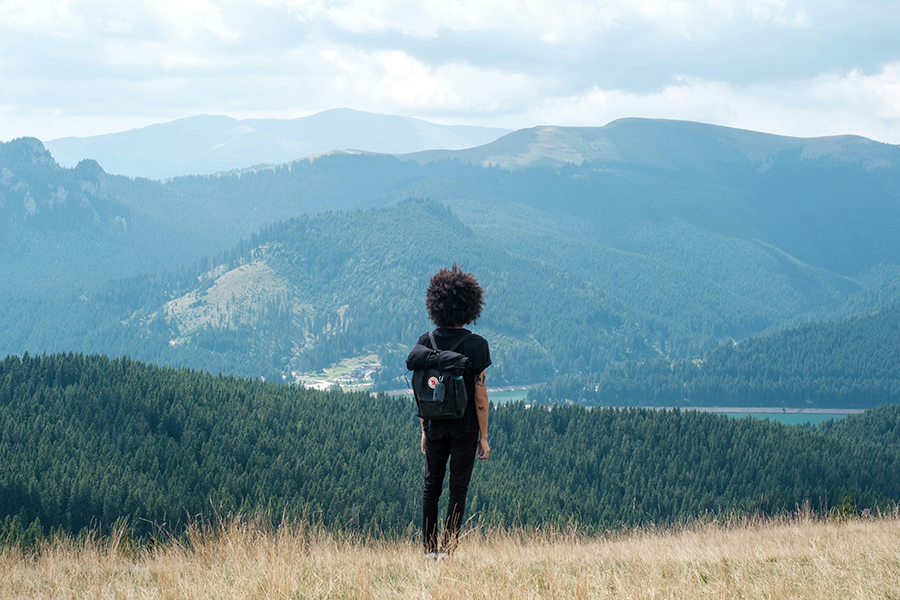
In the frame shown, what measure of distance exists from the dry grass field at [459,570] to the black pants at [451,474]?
0.49 metres

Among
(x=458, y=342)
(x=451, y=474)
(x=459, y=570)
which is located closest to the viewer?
(x=459, y=570)

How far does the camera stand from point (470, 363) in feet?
53.6

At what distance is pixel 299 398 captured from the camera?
18088cm

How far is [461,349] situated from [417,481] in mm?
134979

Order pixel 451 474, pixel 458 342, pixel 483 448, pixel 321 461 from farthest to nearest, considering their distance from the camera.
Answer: pixel 321 461 < pixel 451 474 < pixel 483 448 < pixel 458 342

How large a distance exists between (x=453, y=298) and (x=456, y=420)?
2.34 metres

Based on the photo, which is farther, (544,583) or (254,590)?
(544,583)

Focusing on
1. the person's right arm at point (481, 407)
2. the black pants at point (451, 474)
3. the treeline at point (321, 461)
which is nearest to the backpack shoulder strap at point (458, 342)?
the person's right arm at point (481, 407)

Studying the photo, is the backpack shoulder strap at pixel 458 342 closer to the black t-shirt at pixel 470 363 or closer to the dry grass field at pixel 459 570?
the black t-shirt at pixel 470 363

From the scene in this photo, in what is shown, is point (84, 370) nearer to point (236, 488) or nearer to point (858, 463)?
point (236, 488)

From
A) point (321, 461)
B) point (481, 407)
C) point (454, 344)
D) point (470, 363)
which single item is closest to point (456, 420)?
point (481, 407)

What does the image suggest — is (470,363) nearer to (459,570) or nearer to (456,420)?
(456,420)

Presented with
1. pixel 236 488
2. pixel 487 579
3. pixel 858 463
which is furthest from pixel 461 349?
pixel 858 463

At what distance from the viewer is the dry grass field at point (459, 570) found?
47.7 ft
